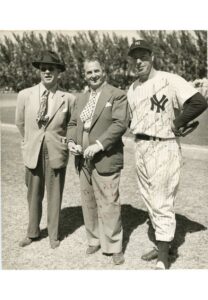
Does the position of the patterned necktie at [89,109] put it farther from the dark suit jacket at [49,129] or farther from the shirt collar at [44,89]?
the shirt collar at [44,89]

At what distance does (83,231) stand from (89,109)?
1.64 m

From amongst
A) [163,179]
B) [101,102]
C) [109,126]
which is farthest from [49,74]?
[163,179]

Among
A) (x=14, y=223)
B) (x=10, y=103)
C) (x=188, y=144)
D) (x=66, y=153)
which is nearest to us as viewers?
(x=66, y=153)

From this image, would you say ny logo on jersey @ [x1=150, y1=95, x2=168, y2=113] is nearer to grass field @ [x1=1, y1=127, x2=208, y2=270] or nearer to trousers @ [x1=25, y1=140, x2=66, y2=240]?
trousers @ [x1=25, y1=140, x2=66, y2=240]

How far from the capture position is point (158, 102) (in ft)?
12.5

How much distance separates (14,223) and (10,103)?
546cm

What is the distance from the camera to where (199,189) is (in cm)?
643

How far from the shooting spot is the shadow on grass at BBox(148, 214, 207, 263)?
4.34 metres

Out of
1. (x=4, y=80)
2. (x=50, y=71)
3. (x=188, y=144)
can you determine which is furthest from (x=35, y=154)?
(x=188, y=144)

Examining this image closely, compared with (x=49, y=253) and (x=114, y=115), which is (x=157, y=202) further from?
(x=49, y=253)

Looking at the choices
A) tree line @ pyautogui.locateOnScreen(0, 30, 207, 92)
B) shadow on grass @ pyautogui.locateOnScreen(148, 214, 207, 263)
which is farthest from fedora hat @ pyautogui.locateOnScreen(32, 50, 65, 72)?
tree line @ pyautogui.locateOnScreen(0, 30, 207, 92)

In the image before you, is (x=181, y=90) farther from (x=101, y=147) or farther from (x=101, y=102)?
(x=101, y=147)

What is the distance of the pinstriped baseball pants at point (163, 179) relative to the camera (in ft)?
Result: 12.7

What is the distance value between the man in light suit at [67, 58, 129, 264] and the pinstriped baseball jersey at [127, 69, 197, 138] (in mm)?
157
